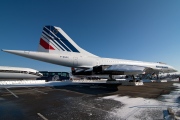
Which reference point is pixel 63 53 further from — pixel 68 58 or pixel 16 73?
pixel 16 73

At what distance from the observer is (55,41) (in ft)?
64.7

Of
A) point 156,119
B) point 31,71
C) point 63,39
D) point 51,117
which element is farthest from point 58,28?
point 31,71

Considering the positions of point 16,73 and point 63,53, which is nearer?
point 63,53

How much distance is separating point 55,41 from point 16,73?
27823mm

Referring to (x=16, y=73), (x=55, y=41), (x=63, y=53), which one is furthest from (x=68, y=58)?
(x=16, y=73)

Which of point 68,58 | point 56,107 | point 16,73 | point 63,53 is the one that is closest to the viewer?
point 56,107

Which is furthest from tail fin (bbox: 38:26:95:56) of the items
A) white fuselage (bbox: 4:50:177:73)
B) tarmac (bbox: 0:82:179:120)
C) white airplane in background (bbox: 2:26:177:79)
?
tarmac (bbox: 0:82:179:120)

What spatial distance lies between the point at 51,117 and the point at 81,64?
615 inches

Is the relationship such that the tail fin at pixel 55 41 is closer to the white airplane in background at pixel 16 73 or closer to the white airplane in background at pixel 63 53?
the white airplane in background at pixel 63 53

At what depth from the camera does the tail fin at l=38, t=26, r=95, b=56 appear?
18.9 m

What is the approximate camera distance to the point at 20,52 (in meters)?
16.6

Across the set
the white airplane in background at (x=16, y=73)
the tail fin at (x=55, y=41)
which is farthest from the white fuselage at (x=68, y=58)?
the white airplane in background at (x=16, y=73)

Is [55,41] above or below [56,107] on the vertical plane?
above

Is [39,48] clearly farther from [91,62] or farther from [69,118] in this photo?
[69,118]
